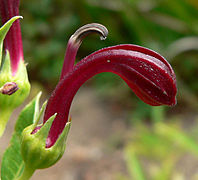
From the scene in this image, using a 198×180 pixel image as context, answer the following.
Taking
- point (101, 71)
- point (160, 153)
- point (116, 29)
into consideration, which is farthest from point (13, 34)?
point (116, 29)

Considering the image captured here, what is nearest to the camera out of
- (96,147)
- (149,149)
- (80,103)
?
(149,149)

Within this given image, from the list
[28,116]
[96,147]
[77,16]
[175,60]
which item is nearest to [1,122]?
[28,116]

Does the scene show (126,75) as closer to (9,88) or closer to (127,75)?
(127,75)

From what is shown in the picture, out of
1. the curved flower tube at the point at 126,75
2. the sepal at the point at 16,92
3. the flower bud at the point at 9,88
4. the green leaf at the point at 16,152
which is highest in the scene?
the curved flower tube at the point at 126,75

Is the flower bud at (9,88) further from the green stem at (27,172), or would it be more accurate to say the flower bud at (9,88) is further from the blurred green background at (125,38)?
the blurred green background at (125,38)

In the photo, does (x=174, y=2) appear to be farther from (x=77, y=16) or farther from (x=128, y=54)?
(x=128, y=54)

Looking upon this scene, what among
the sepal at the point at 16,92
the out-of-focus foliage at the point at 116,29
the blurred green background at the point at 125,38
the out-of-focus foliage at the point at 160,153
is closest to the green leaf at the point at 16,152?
the sepal at the point at 16,92

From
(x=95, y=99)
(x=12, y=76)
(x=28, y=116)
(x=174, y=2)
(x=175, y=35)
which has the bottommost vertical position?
(x=95, y=99)
